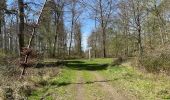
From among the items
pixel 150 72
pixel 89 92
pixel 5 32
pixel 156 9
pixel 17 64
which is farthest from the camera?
pixel 5 32

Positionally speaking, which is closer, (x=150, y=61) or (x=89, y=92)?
(x=89, y=92)

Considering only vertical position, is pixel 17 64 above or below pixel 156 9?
below

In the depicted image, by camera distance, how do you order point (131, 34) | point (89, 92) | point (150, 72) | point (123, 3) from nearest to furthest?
point (89, 92), point (150, 72), point (123, 3), point (131, 34)

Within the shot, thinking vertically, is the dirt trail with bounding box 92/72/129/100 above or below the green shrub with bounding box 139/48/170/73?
below

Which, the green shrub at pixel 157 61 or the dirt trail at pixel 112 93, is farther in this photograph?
the green shrub at pixel 157 61

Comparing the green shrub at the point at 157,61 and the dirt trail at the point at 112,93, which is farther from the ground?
the green shrub at the point at 157,61

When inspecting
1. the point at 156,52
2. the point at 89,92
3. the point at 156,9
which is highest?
the point at 156,9

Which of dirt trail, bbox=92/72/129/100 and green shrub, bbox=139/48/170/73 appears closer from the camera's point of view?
dirt trail, bbox=92/72/129/100

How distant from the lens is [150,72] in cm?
2602

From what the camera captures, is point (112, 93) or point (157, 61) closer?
point (112, 93)

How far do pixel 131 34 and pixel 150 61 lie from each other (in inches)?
1017

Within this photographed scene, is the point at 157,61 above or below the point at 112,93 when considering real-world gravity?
above

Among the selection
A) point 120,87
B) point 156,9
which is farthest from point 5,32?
point 120,87

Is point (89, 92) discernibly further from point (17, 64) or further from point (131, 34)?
point (131, 34)
